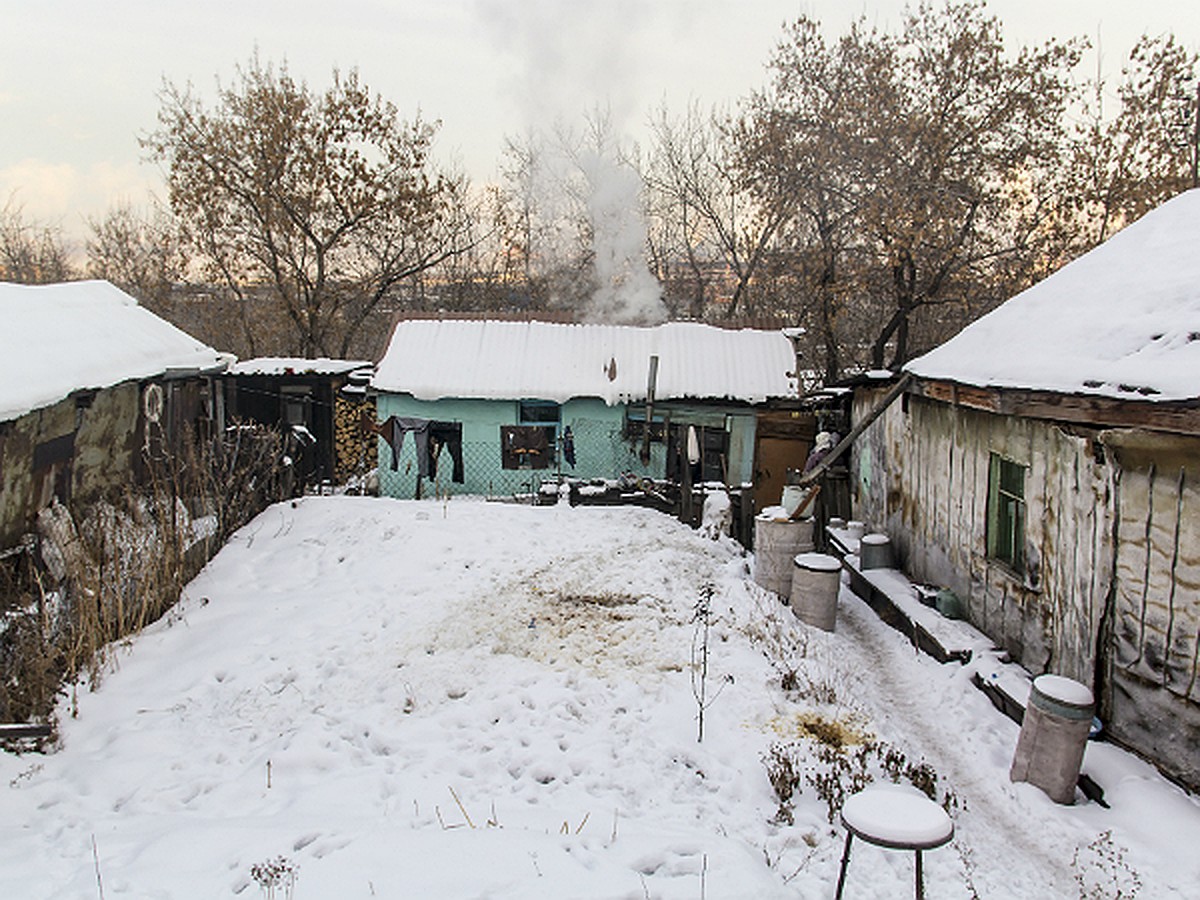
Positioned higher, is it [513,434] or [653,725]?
[513,434]

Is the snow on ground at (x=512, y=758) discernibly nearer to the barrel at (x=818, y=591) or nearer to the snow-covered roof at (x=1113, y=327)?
the barrel at (x=818, y=591)

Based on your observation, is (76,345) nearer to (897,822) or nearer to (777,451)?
(897,822)

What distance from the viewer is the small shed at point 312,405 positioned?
1681cm

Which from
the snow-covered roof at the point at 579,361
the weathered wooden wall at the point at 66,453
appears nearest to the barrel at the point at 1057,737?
the weathered wooden wall at the point at 66,453

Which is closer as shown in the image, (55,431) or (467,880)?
(467,880)

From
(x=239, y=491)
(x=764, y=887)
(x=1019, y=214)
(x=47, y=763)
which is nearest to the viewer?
(x=764, y=887)

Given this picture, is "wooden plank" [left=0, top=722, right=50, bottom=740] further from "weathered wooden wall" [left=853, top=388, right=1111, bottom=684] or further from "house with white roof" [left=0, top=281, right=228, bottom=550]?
"weathered wooden wall" [left=853, top=388, right=1111, bottom=684]

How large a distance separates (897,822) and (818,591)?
4972mm

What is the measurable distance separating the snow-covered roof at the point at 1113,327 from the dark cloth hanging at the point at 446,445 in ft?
30.1

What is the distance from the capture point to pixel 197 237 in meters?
23.2

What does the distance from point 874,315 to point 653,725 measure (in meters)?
19.2

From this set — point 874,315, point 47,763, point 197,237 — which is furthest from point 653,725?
point 197,237

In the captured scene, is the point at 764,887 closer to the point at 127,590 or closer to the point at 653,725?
the point at 653,725

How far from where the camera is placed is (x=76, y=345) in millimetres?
8375
